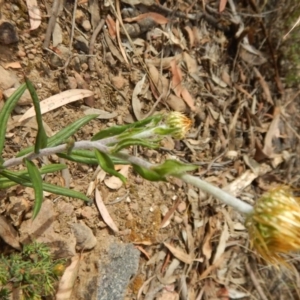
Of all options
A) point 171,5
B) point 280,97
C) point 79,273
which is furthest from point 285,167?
point 79,273

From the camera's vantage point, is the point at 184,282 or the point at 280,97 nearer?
the point at 184,282

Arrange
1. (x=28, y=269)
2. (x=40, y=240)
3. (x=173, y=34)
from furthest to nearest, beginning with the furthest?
(x=173, y=34) < (x=40, y=240) < (x=28, y=269)

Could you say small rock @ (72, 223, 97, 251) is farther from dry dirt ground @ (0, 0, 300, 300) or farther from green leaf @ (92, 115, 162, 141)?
green leaf @ (92, 115, 162, 141)

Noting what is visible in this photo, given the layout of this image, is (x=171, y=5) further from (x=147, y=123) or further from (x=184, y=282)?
(x=184, y=282)

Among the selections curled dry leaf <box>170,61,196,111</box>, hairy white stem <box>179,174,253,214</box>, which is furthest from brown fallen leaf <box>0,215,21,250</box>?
curled dry leaf <box>170,61,196,111</box>

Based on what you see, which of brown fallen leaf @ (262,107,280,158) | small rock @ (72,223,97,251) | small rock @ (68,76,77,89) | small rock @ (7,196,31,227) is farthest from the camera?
brown fallen leaf @ (262,107,280,158)

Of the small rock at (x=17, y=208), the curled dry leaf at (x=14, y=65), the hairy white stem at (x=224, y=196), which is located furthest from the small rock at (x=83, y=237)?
the hairy white stem at (x=224, y=196)

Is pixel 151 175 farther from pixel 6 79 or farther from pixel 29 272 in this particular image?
pixel 6 79

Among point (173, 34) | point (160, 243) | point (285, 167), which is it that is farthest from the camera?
point (285, 167)
